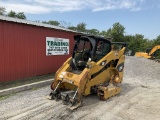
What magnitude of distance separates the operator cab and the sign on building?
373cm

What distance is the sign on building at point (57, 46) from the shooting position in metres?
11.4

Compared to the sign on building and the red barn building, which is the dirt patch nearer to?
the red barn building

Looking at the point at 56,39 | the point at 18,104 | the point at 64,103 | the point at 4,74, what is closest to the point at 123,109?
the point at 64,103

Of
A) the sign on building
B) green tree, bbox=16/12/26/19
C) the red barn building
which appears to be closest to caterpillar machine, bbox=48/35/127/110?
the red barn building

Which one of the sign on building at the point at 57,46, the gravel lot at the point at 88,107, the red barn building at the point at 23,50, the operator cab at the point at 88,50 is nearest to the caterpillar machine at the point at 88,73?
the operator cab at the point at 88,50

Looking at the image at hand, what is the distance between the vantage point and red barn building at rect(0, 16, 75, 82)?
897 cm

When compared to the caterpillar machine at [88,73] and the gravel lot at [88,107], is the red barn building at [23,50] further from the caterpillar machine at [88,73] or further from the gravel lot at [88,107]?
Answer: the caterpillar machine at [88,73]

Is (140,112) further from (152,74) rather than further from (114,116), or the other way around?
(152,74)

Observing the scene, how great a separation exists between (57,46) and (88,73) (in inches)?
221

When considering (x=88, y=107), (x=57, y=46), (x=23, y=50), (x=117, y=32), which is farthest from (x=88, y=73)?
(x=117, y=32)

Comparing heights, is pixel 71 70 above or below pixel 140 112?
above

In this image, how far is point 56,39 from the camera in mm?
11781

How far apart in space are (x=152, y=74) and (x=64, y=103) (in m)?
8.55

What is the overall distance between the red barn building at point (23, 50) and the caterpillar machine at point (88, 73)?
2.94m
